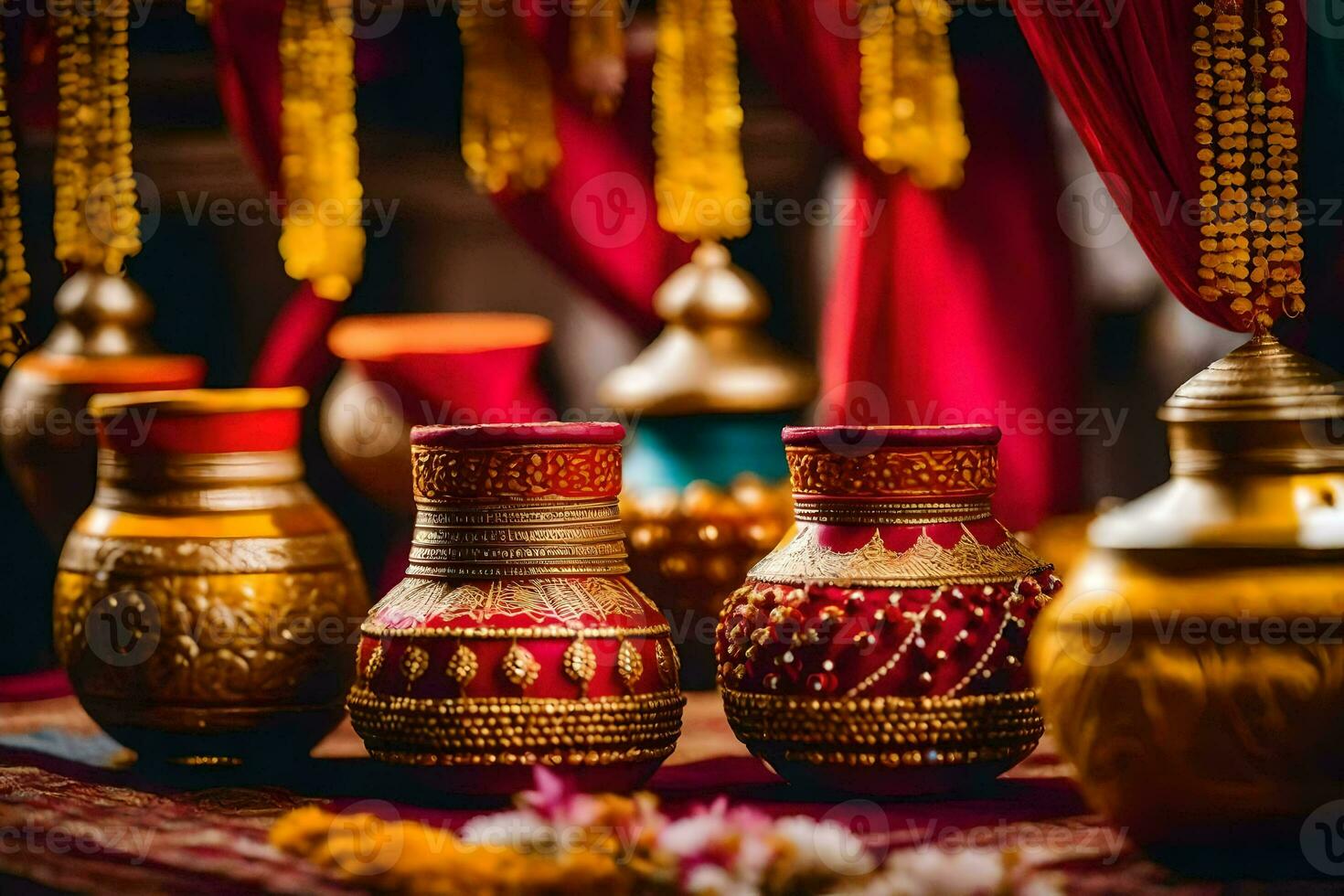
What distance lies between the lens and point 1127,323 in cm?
207

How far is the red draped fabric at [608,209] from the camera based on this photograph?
236 centimetres

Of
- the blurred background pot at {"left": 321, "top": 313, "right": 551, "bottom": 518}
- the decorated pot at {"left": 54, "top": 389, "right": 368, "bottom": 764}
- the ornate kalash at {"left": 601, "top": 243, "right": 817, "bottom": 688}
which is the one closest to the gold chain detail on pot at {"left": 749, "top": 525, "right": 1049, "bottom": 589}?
the decorated pot at {"left": 54, "top": 389, "right": 368, "bottom": 764}

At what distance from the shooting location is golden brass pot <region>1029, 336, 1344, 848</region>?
1.20 metres

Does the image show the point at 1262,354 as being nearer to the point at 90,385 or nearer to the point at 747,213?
the point at 747,213

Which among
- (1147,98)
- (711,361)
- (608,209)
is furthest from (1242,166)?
(608,209)

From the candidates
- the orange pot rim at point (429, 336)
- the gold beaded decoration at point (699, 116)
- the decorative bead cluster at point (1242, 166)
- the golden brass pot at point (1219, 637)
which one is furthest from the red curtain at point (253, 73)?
the golden brass pot at point (1219, 637)

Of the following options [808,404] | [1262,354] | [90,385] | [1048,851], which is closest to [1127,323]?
[808,404]

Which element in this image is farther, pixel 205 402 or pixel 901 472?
pixel 205 402

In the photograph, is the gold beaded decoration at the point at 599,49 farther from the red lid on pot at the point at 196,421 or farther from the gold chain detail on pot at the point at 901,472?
the gold chain detail on pot at the point at 901,472

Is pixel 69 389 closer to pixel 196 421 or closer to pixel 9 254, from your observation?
pixel 9 254

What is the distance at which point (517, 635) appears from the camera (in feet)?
4.73

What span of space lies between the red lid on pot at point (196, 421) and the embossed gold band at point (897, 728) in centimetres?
51

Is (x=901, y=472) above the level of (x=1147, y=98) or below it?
below

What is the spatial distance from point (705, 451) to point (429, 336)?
1.22 ft
